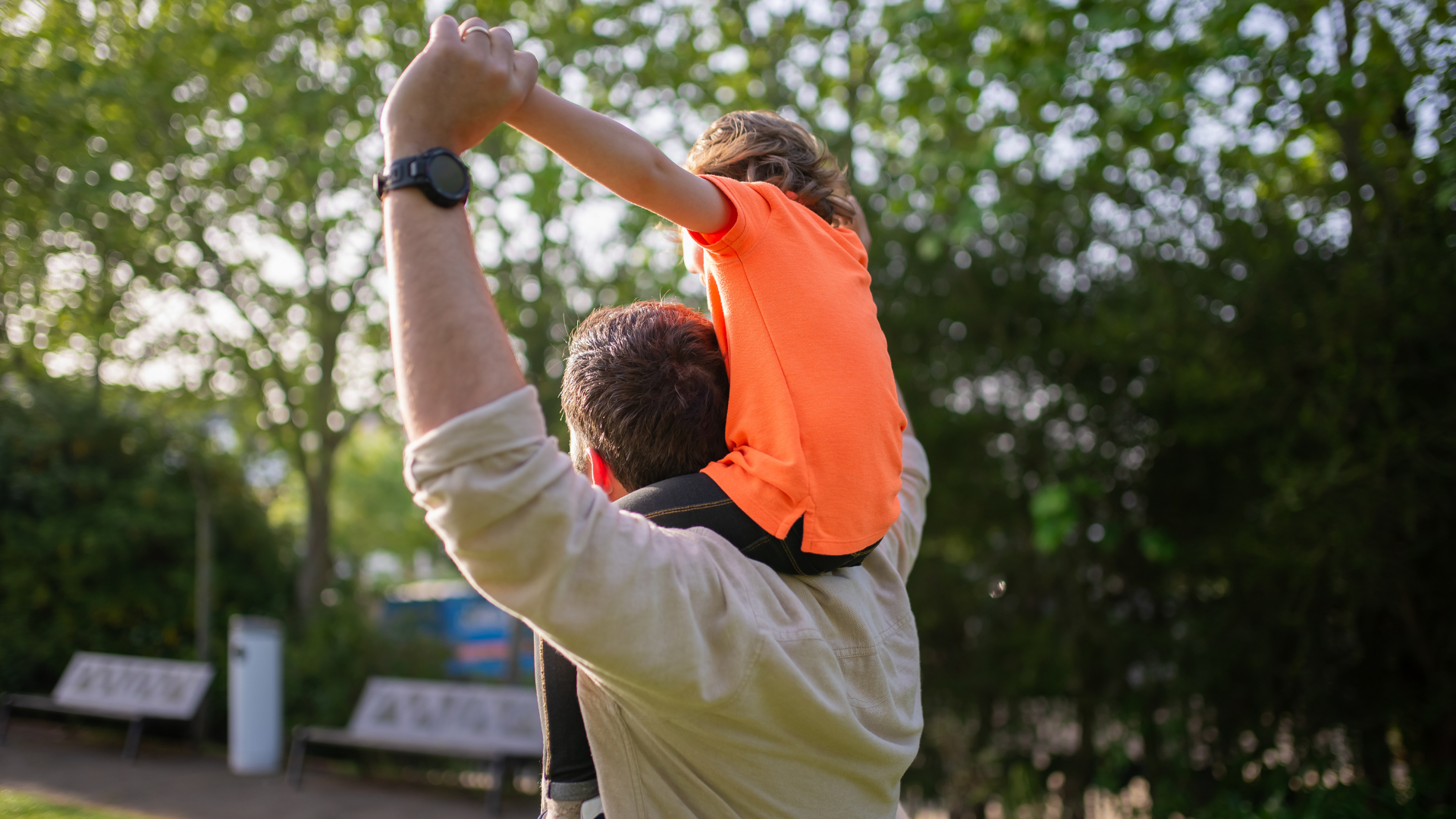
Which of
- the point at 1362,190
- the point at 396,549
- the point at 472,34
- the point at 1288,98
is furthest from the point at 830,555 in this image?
the point at 396,549

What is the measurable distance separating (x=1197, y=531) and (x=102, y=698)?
33.5 ft

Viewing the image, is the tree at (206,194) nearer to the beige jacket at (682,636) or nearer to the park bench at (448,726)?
the park bench at (448,726)

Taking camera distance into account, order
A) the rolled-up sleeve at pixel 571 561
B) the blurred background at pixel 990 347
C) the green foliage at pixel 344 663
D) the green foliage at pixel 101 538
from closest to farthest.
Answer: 1. the rolled-up sleeve at pixel 571 561
2. the blurred background at pixel 990 347
3. the green foliage at pixel 344 663
4. the green foliage at pixel 101 538

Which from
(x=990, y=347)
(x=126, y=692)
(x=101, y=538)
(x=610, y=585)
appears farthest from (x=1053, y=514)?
(x=101, y=538)

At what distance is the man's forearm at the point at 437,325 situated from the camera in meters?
0.90

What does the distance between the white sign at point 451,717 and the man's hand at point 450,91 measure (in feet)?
22.5

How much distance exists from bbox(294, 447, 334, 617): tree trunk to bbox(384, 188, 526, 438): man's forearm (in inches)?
425

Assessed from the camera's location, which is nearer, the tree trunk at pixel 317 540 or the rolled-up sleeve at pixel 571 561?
the rolled-up sleeve at pixel 571 561

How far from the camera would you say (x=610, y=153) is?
Result: 1.16 m

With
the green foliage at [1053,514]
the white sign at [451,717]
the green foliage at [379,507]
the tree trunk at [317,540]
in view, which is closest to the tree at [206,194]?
the tree trunk at [317,540]

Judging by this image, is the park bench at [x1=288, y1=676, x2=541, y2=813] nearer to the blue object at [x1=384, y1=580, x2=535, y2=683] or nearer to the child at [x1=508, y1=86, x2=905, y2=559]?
the blue object at [x1=384, y1=580, x2=535, y2=683]

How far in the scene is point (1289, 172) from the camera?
629cm

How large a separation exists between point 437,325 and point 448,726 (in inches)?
314

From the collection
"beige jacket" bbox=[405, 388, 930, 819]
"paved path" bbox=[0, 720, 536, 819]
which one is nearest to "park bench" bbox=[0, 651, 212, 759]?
"paved path" bbox=[0, 720, 536, 819]
